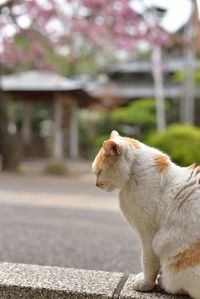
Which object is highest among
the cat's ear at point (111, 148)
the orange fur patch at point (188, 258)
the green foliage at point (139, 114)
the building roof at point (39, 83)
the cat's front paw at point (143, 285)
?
the cat's ear at point (111, 148)

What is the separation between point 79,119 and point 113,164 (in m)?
24.2

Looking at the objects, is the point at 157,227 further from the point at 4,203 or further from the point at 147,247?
the point at 4,203

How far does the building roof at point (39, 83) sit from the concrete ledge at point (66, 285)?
50.0 ft

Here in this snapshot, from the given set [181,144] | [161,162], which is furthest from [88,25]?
[161,162]

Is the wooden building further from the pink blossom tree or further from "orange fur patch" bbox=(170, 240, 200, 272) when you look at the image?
"orange fur patch" bbox=(170, 240, 200, 272)

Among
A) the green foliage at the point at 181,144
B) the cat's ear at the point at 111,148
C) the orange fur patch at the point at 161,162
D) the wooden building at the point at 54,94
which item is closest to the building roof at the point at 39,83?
the wooden building at the point at 54,94

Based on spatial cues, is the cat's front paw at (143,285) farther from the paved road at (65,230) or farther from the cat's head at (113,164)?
the paved road at (65,230)

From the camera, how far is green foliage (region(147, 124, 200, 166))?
480 inches

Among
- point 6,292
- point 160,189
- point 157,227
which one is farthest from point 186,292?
point 6,292

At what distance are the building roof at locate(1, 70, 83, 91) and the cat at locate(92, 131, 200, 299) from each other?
15499mm

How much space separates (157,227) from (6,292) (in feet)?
2.43

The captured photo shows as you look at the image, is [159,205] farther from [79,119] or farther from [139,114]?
[79,119]

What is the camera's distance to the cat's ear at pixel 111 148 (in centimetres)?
164

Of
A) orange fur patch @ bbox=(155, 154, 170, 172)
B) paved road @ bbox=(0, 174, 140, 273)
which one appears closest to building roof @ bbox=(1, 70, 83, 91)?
paved road @ bbox=(0, 174, 140, 273)
